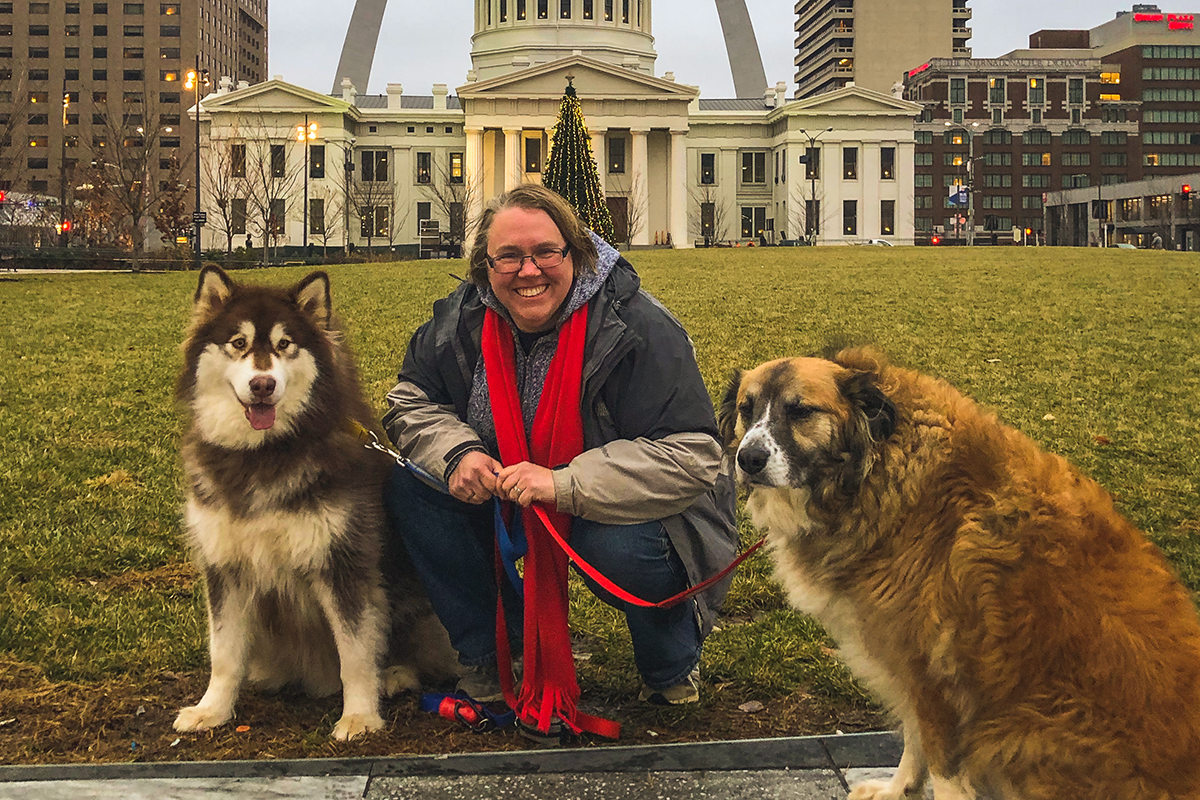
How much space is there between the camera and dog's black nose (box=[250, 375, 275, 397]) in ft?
11.5

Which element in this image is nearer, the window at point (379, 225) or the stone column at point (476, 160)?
the stone column at point (476, 160)

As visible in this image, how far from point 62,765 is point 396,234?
86010 mm

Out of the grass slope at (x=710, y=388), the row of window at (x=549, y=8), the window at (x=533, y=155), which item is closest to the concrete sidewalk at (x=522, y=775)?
the grass slope at (x=710, y=388)

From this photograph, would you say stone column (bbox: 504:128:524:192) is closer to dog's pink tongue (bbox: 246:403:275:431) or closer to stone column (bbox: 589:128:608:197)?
stone column (bbox: 589:128:608:197)

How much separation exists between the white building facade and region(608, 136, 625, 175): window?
0.17 m

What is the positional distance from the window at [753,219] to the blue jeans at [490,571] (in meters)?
88.6

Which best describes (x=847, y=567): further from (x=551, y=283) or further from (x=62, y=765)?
(x=62, y=765)

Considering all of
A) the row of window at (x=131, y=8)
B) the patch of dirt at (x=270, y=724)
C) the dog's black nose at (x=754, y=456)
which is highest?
the row of window at (x=131, y=8)

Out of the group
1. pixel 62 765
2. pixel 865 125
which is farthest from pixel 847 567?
pixel 865 125

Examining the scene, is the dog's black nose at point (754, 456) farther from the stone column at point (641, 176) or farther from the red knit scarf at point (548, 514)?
the stone column at point (641, 176)

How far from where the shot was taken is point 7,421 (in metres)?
10.2

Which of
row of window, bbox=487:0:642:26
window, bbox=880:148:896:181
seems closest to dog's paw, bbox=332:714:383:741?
window, bbox=880:148:896:181

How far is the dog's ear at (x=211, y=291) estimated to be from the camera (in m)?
3.72

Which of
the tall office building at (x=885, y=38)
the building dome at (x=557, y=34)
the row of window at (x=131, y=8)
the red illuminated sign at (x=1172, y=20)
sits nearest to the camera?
the building dome at (x=557, y=34)
